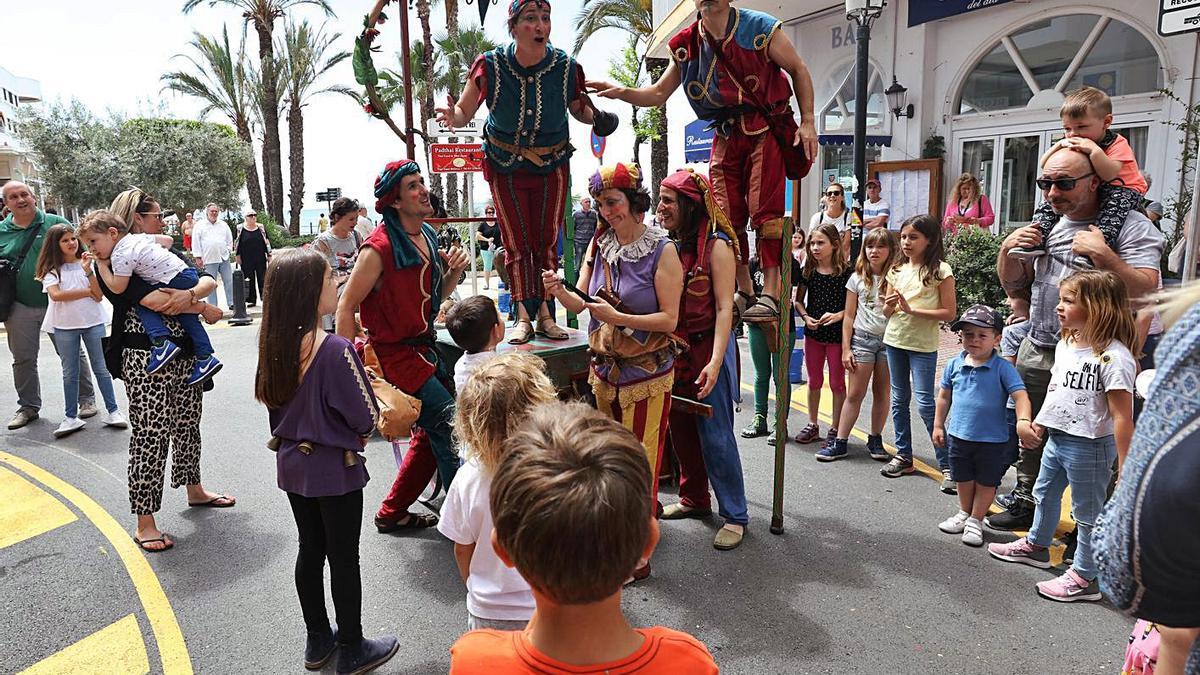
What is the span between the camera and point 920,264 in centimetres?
508

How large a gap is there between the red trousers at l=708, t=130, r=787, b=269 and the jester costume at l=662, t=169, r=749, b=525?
0.51 m

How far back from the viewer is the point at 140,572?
4.02 metres

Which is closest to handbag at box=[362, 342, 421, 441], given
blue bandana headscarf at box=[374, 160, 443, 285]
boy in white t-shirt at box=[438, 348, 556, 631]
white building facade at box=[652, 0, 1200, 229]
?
blue bandana headscarf at box=[374, 160, 443, 285]

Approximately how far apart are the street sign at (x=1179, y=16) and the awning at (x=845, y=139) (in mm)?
9591

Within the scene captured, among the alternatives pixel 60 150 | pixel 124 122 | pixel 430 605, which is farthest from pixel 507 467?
pixel 124 122

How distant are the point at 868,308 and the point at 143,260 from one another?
455 cm

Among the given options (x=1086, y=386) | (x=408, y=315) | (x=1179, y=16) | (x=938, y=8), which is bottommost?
(x=1086, y=386)

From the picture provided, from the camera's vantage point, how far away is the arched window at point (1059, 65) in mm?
10977

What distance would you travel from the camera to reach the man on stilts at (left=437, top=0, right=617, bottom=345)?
438cm

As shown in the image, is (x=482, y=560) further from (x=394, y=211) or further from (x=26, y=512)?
(x=26, y=512)

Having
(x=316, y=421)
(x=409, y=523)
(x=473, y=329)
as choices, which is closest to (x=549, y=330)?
(x=473, y=329)

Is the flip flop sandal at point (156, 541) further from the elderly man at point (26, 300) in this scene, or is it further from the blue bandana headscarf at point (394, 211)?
Result: the elderly man at point (26, 300)

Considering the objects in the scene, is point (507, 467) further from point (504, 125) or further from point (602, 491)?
point (504, 125)

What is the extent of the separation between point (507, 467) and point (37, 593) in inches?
145
